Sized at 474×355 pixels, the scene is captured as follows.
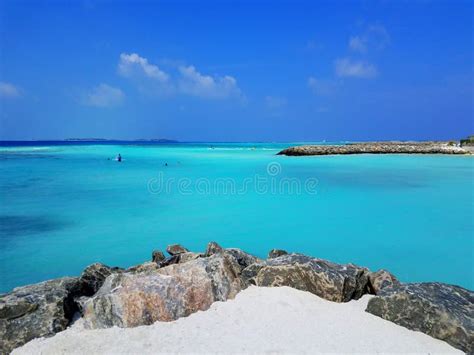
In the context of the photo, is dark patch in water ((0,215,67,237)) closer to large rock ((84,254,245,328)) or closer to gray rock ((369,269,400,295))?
large rock ((84,254,245,328))

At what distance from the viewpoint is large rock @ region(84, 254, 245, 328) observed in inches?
128

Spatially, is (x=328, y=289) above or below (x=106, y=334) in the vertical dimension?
above

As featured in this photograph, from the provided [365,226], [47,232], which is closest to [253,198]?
[365,226]

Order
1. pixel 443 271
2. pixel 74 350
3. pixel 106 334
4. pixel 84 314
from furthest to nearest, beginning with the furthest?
pixel 443 271 < pixel 84 314 < pixel 106 334 < pixel 74 350

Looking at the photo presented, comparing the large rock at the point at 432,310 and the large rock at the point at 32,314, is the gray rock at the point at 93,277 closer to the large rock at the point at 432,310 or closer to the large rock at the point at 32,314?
the large rock at the point at 32,314

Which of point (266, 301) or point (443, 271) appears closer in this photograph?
point (266, 301)

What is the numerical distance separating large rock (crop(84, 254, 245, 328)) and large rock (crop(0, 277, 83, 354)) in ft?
0.81

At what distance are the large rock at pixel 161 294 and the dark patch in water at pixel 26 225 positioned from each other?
206 inches

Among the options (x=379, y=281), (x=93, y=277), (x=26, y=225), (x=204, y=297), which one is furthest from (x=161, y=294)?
(x=26, y=225)

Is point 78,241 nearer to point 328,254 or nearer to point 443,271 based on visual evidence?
point 328,254

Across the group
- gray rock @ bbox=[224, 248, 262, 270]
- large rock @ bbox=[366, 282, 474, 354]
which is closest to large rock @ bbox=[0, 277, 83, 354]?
gray rock @ bbox=[224, 248, 262, 270]

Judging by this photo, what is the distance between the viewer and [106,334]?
3.12 m

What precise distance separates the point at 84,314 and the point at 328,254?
4.55 m

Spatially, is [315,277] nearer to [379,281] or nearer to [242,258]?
[379,281]
